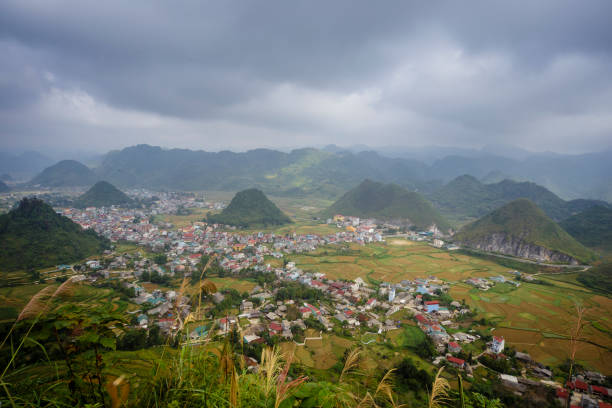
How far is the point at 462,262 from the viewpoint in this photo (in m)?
36.8

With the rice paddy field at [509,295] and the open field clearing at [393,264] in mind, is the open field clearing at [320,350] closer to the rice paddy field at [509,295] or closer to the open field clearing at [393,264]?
the rice paddy field at [509,295]

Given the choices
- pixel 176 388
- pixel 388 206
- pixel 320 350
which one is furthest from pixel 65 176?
pixel 176 388

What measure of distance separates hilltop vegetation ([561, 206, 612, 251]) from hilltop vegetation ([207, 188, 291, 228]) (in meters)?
58.0

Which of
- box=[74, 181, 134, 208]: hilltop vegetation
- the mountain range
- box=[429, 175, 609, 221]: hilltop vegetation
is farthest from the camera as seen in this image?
the mountain range

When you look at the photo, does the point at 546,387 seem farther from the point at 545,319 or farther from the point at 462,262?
the point at 462,262

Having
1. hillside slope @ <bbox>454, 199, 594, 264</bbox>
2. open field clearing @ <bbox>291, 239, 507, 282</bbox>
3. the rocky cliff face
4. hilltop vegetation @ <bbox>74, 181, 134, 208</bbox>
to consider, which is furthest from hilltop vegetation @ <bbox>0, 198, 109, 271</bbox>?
hillside slope @ <bbox>454, 199, 594, 264</bbox>

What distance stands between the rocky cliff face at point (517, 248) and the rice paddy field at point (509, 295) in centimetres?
692

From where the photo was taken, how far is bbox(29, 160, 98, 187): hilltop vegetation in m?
108

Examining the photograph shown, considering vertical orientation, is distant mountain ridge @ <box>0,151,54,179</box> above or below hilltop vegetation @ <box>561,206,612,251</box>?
above

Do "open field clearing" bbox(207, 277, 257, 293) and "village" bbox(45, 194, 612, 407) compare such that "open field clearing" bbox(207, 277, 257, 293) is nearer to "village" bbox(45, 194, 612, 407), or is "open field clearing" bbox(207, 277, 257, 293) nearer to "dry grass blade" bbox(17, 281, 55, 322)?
"village" bbox(45, 194, 612, 407)

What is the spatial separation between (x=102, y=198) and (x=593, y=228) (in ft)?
Result: 385

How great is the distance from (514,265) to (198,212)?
67.3 meters

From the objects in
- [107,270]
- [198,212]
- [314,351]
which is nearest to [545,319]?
[314,351]

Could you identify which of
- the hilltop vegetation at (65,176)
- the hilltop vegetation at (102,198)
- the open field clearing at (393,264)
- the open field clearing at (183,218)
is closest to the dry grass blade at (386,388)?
the open field clearing at (393,264)
